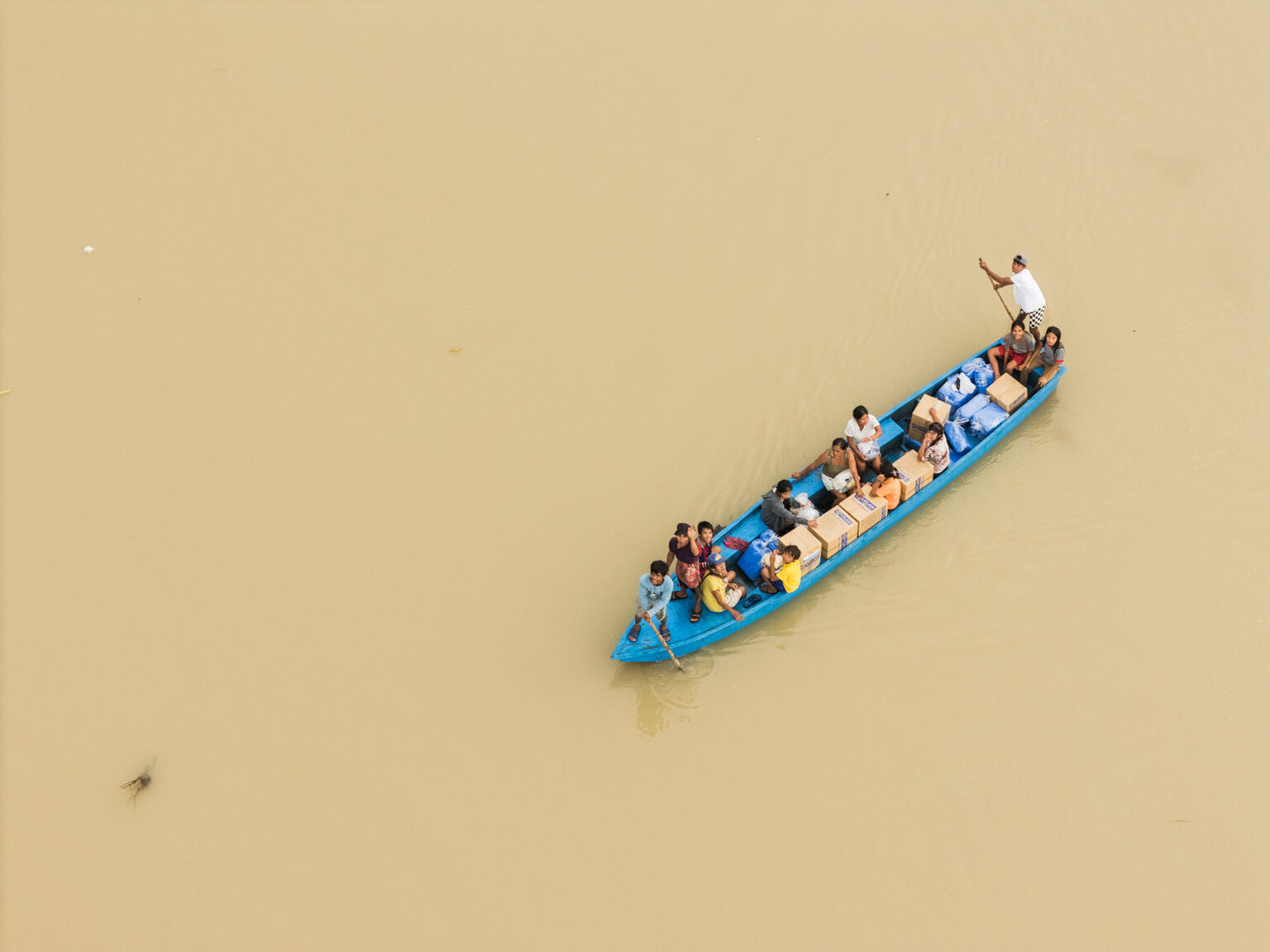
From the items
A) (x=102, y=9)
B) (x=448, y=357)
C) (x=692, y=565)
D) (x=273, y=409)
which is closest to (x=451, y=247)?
(x=448, y=357)

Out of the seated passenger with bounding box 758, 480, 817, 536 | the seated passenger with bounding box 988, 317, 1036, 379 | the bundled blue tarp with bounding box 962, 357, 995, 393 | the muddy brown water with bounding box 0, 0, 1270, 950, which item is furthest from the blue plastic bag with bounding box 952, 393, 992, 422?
the seated passenger with bounding box 758, 480, 817, 536

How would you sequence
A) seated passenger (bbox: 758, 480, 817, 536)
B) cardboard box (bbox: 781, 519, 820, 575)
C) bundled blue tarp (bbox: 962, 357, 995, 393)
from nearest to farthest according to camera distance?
cardboard box (bbox: 781, 519, 820, 575) → seated passenger (bbox: 758, 480, 817, 536) → bundled blue tarp (bbox: 962, 357, 995, 393)

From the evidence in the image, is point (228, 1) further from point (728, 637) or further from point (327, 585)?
point (728, 637)

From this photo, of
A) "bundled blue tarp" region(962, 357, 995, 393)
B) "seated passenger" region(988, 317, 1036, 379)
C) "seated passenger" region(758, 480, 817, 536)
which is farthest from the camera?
"bundled blue tarp" region(962, 357, 995, 393)

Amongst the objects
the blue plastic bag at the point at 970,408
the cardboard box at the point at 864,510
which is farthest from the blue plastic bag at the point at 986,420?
the cardboard box at the point at 864,510

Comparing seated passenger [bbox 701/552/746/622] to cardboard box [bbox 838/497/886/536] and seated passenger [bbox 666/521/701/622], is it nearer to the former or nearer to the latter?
seated passenger [bbox 666/521/701/622]

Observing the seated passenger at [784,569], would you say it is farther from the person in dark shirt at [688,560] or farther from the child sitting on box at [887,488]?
the child sitting on box at [887,488]

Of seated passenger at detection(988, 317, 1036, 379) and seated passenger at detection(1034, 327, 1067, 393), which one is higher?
seated passenger at detection(988, 317, 1036, 379)

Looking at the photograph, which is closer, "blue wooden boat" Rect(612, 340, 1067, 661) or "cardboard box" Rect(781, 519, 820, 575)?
"blue wooden boat" Rect(612, 340, 1067, 661)
